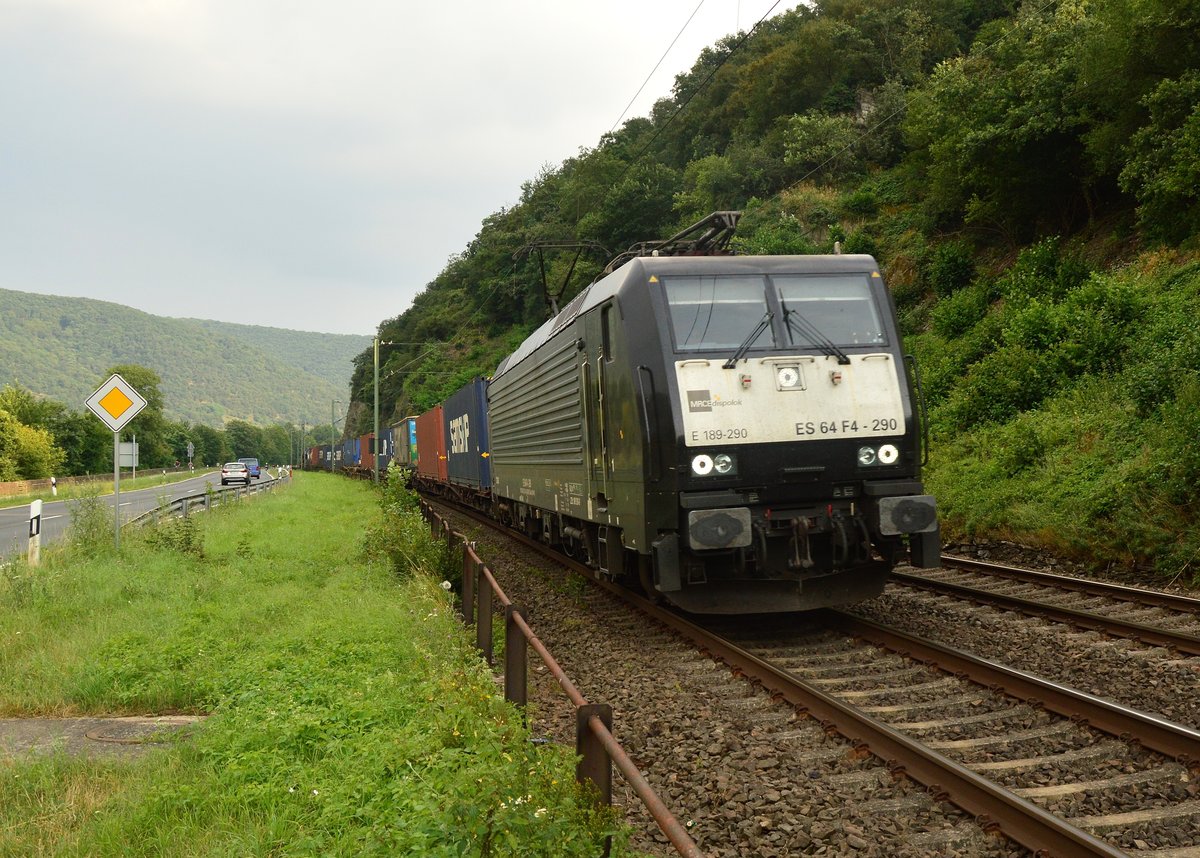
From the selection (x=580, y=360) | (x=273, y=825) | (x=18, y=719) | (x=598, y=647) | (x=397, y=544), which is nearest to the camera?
(x=273, y=825)

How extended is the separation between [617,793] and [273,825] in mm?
1662

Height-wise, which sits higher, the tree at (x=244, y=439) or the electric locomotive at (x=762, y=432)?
the tree at (x=244, y=439)

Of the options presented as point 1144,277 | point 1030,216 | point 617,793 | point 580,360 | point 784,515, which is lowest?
point 617,793

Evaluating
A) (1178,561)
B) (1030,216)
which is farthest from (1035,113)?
(1178,561)

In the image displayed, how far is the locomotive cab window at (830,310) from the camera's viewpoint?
26.6 feet

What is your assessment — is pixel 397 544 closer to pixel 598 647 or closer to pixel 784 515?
pixel 598 647

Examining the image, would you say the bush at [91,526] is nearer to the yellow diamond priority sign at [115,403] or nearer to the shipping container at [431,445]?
the yellow diamond priority sign at [115,403]

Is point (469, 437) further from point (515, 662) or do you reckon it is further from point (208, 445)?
point (208, 445)

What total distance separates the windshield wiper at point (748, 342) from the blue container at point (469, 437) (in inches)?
482

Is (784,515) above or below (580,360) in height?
below

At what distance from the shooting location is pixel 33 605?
9.85 metres

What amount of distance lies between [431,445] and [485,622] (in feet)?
86.0

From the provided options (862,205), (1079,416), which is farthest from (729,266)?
(862,205)

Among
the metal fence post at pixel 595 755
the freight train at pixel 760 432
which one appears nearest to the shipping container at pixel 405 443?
the freight train at pixel 760 432
